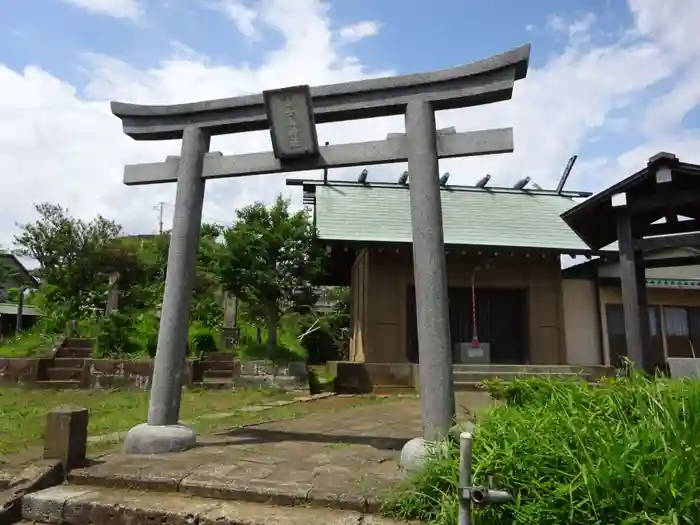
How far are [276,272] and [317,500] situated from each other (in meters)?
10.3

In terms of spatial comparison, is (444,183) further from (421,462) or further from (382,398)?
(421,462)

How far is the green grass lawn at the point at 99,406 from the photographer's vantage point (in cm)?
704

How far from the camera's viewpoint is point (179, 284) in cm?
577

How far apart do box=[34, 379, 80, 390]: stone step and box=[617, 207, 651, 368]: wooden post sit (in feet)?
45.0

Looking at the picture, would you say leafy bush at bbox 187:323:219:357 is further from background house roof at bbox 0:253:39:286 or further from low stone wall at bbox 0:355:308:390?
background house roof at bbox 0:253:39:286

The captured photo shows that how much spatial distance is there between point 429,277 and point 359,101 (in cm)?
222

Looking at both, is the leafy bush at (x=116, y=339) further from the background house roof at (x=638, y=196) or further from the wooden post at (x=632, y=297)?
the wooden post at (x=632, y=297)

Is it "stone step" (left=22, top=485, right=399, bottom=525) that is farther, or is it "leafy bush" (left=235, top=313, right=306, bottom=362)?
"leafy bush" (left=235, top=313, right=306, bottom=362)

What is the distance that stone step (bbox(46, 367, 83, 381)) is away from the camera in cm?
1398

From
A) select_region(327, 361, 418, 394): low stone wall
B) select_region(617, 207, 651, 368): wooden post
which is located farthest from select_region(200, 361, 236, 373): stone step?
select_region(617, 207, 651, 368): wooden post

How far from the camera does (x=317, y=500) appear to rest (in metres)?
3.61

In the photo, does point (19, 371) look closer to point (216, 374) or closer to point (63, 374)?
point (63, 374)

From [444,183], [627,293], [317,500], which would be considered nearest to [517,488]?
[317,500]

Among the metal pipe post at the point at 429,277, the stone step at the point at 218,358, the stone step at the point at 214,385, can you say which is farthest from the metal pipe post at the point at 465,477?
the stone step at the point at 218,358
